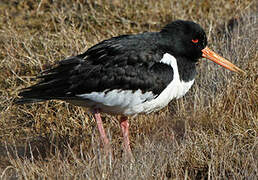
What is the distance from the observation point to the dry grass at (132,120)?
14.1 feet

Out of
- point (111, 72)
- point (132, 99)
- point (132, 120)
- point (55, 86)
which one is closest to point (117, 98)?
point (132, 99)

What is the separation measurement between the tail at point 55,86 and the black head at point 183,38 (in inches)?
37.5

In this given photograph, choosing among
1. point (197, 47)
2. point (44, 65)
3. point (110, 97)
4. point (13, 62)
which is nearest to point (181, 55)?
point (197, 47)

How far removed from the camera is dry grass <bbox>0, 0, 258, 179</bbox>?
14.1 feet

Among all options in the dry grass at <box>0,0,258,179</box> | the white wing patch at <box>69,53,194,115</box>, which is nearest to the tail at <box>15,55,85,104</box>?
the white wing patch at <box>69,53,194,115</box>

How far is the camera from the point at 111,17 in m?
7.46

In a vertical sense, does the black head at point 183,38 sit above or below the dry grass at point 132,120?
above

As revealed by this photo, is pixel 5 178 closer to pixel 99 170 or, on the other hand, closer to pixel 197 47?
pixel 99 170

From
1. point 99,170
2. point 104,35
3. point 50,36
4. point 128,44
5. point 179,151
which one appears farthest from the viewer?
point 104,35

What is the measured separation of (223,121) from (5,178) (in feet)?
7.77

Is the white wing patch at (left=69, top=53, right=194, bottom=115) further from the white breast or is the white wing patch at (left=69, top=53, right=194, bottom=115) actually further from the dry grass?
the dry grass

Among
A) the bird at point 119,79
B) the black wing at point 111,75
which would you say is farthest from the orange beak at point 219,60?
the black wing at point 111,75

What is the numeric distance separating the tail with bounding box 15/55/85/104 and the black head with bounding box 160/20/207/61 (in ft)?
3.12

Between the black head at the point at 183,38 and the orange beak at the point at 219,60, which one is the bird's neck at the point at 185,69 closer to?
the black head at the point at 183,38
